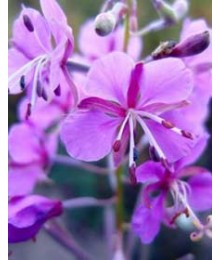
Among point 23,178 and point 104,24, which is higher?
point 104,24

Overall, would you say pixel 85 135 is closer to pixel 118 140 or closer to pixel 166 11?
pixel 118 140

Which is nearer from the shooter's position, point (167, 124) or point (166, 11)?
point (167, 124)

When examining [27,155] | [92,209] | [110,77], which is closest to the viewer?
[110,77]

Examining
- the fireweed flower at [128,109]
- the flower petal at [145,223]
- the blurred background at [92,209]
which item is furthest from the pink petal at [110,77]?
the blurred background at [92,209]

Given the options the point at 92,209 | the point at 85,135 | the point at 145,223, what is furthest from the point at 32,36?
the point at 92,209

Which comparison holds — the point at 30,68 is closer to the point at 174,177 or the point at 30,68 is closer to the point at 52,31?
the point at 52,31

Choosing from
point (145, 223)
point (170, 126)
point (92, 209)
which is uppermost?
point (170, 126)
